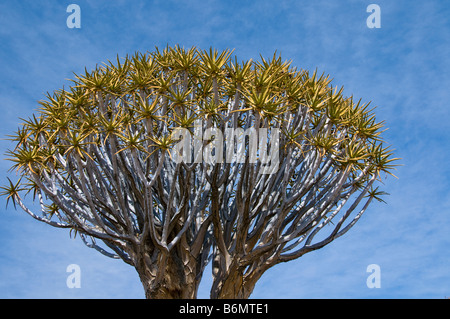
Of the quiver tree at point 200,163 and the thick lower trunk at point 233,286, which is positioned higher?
the quiver tree at point 200,163

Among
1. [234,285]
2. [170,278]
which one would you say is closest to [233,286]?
[234,285]

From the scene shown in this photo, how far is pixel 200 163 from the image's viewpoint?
928 cm

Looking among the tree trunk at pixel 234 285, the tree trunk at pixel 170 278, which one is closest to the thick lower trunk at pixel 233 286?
the tree trunk at pixel 234 285

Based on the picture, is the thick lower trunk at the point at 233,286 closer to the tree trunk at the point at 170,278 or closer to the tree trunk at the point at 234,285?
the tree trunk at the point at 234,285

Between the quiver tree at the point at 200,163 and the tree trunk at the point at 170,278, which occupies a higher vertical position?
the quiver tree at the point at 200,163

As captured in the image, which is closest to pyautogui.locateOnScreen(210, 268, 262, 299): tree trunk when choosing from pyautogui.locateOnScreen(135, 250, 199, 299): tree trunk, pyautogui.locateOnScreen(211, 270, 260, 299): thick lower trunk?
pyautogui.locateOnScreen(211, 270, 260, 299): thick lower trunk

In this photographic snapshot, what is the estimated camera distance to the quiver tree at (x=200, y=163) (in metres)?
8.42

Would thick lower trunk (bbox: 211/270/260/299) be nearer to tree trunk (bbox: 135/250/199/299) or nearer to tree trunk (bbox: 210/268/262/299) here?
tree trunk (bbox: 210/268/262/299)

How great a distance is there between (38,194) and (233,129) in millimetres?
4658
